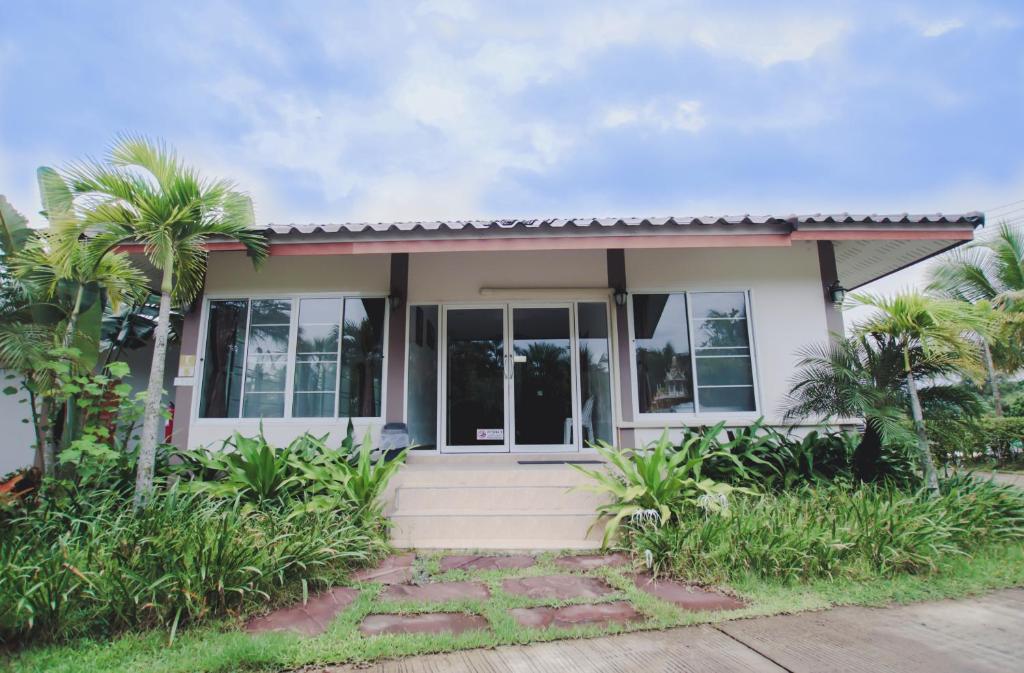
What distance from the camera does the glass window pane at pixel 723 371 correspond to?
612 cm

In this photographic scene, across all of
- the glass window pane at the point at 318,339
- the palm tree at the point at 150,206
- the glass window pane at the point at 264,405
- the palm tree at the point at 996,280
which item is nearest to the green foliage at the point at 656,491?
the palm tree at the point at 150,206

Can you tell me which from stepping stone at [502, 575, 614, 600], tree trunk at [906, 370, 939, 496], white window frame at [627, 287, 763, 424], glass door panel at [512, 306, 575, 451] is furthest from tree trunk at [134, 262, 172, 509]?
tree trunk at [906, 370, 939, 496]

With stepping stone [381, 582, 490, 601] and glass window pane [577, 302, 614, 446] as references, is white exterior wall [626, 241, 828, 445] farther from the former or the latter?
stepping stone [381, 582, 490, 601]

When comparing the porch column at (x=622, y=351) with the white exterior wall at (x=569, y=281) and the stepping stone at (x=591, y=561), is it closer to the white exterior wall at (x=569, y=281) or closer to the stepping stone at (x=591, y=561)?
the white exterior wall at (x=569, y=281)

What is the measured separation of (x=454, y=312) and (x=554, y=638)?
4.66 metres

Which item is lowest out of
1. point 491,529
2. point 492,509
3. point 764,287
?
point 491,529

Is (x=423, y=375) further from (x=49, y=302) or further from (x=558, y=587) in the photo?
(x=558, y=587)

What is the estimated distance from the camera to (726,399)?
6.08 meters

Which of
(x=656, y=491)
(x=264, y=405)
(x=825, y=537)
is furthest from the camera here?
(x=264, y=405)

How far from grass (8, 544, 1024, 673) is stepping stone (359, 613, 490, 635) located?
0.17ft

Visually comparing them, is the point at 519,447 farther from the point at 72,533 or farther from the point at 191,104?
the point at 191,104

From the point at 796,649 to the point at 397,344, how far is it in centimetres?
508

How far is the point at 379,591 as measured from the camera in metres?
3.00

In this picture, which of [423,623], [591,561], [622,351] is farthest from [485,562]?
[622,351]
